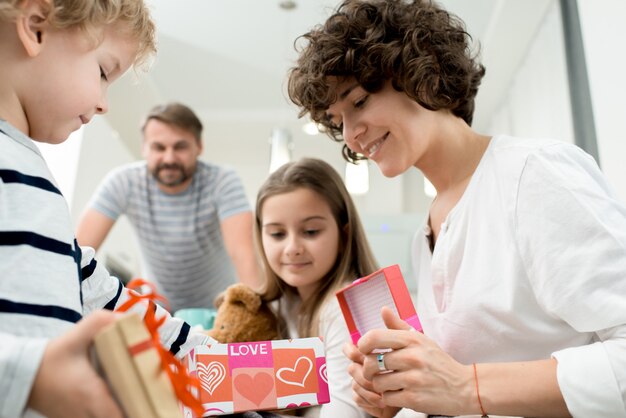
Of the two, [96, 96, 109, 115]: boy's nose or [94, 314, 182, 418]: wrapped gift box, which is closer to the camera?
[94, 314, 182, 418]: wrapped gift box

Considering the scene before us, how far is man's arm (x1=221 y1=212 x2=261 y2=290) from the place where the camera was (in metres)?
1.77

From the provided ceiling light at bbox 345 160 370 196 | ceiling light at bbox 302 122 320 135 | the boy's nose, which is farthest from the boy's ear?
ceiling light at bbox 302 122 320 135

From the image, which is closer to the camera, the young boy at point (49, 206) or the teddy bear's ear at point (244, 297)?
the young boy at point (49, 206)

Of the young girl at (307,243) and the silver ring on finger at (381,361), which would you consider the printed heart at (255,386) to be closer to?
the silver ring on finger at (381,361)

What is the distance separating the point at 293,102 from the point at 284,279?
42 cm

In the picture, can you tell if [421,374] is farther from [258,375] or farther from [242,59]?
[242,59]

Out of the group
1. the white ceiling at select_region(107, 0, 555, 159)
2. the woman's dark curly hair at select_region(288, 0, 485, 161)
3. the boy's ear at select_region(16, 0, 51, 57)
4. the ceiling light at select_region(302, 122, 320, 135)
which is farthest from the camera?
the ceiling light at select_region(302, 122, 320, 135)

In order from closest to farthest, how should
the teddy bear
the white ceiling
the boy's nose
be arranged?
the boy's nose, the teddy bear, the white ceiling

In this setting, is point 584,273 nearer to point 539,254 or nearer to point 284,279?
point 539,254

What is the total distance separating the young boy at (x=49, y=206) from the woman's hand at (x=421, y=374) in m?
0.30

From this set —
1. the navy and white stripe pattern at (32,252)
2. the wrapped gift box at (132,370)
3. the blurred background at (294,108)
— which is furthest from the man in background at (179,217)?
the wrapped gift box at (132,370)

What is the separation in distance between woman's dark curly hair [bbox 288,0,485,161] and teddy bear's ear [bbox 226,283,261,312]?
0.44 meters

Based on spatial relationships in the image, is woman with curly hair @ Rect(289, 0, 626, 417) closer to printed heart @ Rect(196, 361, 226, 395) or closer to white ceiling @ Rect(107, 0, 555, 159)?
printed heart @ Rect(196, 361, 226, 395)

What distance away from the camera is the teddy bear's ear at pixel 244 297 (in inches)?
48.4
